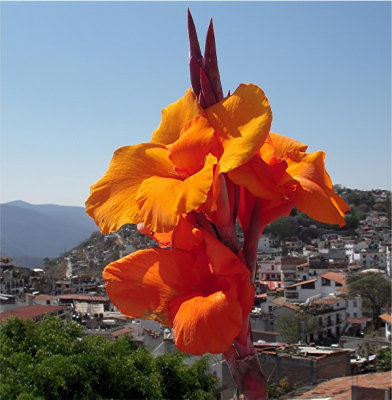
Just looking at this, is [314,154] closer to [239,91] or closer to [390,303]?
[239,91]

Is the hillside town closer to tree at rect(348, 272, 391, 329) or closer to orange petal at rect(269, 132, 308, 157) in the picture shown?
tree at rect(348, 272, 391, 329)

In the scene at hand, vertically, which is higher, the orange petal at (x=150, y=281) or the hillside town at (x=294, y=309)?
Answer: the orange petal at (x=150, y=281)

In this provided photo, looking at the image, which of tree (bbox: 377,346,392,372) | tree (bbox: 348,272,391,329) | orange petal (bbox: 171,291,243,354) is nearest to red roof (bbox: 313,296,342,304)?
tree (bbox: 348,272,391,329)

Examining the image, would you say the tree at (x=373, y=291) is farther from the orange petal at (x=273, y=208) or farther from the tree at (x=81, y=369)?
the orange petal at (x=273, y=208)

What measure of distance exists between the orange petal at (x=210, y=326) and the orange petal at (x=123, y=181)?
0.19 meters

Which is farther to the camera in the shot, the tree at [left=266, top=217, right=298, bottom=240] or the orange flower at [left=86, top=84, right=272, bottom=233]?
the tree at [left=266, top=217, right=298, bottom=240]

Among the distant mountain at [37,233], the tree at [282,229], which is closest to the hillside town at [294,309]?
the tree at [282,229]

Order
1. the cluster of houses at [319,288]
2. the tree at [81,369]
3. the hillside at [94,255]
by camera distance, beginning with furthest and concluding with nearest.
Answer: the hillside at [94,255]
the cluster of houses at [319,288]
the tree at [81,369]

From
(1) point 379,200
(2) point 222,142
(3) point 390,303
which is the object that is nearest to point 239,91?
(2) point 222,142

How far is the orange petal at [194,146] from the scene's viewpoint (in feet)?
2.77

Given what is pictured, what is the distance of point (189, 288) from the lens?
84cm

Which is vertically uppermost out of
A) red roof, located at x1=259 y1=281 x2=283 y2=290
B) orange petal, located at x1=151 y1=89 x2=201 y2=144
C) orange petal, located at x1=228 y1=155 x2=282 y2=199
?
orange petal, located at x1=151 y1=89 x2=201 y2=144

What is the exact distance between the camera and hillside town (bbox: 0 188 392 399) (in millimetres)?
10820

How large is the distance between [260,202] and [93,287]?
33836 millimetres
